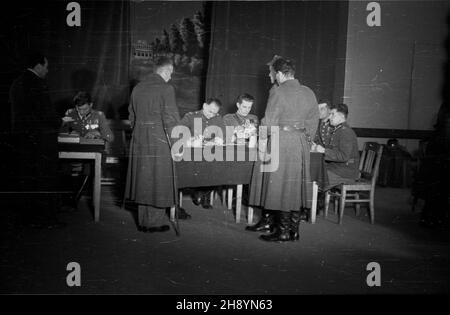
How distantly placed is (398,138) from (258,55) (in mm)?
3024

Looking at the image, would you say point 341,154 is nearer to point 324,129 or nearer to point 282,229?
point 324,129

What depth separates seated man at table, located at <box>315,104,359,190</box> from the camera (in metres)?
4.50

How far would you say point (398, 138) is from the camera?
7.70m

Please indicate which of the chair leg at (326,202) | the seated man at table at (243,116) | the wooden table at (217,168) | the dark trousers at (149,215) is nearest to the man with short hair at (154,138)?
the dark trousers at (149,215)

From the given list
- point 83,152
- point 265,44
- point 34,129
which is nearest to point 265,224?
point 83,152

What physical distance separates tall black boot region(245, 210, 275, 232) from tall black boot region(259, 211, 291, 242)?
0.28 metres

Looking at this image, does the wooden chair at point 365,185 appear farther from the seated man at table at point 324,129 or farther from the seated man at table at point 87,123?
the seated man at table at point 87,123

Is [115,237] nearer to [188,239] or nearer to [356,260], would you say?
[188,239]

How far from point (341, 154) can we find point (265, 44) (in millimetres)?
2808

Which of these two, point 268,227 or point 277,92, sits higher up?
point 277,92

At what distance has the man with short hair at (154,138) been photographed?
3.77m

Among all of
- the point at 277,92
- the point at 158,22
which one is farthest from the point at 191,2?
the point at 277,92

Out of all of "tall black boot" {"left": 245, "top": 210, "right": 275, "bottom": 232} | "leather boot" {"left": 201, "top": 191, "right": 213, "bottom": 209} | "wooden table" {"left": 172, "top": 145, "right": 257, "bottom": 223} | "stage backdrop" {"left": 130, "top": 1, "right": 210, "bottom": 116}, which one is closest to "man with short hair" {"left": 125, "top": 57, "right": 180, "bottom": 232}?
"wooden table" {"left": 172, "top": 145, "right": 257, "bottom": 223}

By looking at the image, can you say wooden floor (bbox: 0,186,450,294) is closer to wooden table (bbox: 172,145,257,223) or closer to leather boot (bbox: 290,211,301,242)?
leather boot (bbox: 290,211,301,242)
